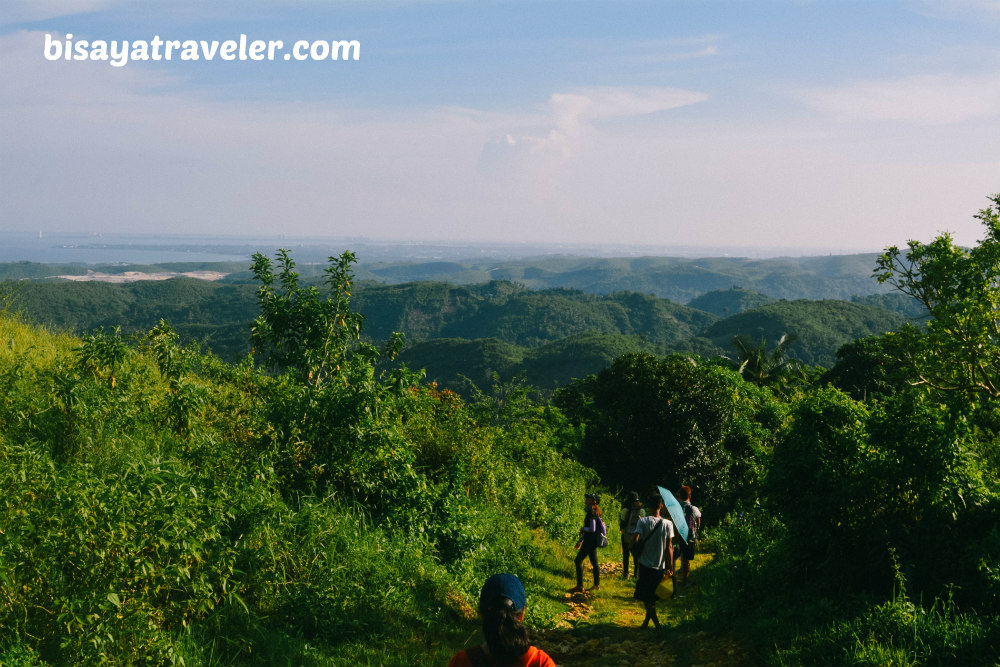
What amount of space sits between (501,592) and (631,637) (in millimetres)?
4850

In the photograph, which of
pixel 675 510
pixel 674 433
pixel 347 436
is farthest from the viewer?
pixel 674 433

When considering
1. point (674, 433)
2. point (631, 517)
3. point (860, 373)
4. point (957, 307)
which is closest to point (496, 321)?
point (860, 373)

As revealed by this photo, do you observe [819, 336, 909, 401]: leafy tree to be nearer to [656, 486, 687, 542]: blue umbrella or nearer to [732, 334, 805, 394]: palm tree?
[732, 334, 805, 394]: palm tree

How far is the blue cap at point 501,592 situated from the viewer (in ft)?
9.02

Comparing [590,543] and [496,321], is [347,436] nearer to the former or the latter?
[590,543]

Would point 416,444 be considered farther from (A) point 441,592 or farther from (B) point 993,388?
(B) point 993,388

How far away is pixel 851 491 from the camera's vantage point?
5965 mm

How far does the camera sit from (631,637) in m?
6.88

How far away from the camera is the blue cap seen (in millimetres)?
2750

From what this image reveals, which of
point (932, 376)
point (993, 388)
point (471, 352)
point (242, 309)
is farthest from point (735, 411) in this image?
point (242, 309)

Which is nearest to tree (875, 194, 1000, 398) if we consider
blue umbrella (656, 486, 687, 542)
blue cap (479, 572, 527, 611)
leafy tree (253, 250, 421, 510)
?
blue umbrella (656, 486, 687, 542)

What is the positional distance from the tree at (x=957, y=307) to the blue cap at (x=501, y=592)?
11478 millimetres

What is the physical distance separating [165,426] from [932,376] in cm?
1389

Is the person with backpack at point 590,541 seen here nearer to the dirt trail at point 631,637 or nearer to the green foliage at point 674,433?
the dirt trail at point 631,637
